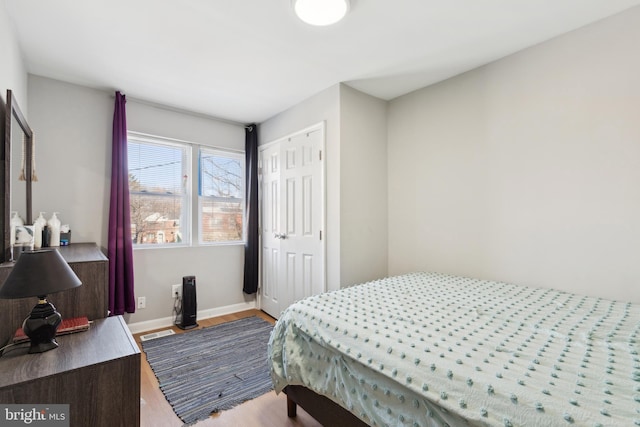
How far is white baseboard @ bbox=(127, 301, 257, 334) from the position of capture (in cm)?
305

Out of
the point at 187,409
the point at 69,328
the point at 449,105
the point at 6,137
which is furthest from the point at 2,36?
the point at 449,105

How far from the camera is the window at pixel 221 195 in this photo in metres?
3.55

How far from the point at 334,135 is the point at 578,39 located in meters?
1.83

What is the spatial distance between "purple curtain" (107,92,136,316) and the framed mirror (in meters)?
0.67

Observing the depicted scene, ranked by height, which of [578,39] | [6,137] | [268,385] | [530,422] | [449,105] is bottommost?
[268,385]

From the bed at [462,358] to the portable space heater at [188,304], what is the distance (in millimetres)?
1859

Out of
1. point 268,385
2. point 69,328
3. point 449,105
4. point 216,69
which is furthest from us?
point 449,105

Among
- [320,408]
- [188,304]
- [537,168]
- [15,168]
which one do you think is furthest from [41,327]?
[537,168]

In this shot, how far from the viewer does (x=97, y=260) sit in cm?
173

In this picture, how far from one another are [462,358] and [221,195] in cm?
328

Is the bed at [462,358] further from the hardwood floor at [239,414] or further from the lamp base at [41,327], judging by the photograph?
the lamp base at [41,327]

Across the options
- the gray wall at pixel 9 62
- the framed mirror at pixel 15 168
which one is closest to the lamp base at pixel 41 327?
the framed mirror at pixel 15 168

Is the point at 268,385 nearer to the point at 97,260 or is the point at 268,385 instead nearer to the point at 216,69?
the point at 97,260

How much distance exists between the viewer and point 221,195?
370cm
